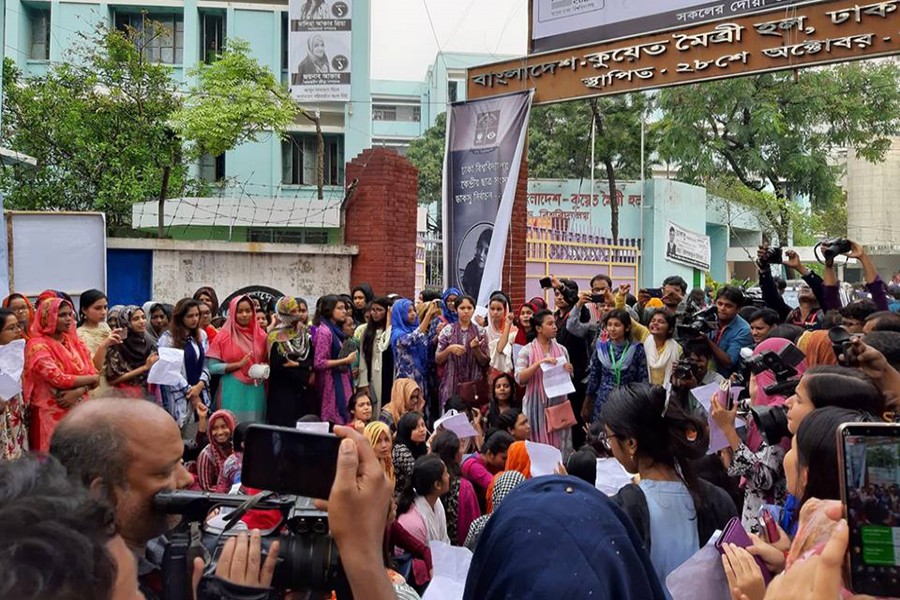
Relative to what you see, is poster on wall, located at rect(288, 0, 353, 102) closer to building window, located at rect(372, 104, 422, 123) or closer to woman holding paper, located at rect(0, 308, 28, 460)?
woman holding paper, located at rect(0, 308, 28, 460)

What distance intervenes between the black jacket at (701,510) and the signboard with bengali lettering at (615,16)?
5828 mm

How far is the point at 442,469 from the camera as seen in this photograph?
4.93m

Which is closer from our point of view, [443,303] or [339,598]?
[339,598]

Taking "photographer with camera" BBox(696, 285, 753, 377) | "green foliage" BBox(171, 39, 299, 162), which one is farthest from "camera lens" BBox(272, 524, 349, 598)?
"green foliage" BBox(171, 39, 299, 162)

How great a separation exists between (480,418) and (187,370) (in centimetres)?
239

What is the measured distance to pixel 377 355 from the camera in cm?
862

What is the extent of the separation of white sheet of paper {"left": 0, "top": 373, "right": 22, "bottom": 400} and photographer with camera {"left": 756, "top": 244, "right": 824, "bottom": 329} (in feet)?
17.1

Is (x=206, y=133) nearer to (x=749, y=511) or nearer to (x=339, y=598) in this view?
(x=749, y=511)

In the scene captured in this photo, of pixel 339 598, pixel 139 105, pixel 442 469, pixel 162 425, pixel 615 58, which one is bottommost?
pixel 442 469

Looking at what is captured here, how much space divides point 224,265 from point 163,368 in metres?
6.59

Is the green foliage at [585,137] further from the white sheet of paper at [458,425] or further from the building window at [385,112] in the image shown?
the building window at [385,112]

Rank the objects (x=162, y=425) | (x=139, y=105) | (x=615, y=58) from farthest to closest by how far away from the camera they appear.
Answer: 1. (x=139, y=105)
2. (x=615, y=58)
3. (x=162, y=425)

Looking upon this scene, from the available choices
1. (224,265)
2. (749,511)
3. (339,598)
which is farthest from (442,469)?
(224,265)

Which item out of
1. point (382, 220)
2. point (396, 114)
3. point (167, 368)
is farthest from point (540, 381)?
point (396, 114)
